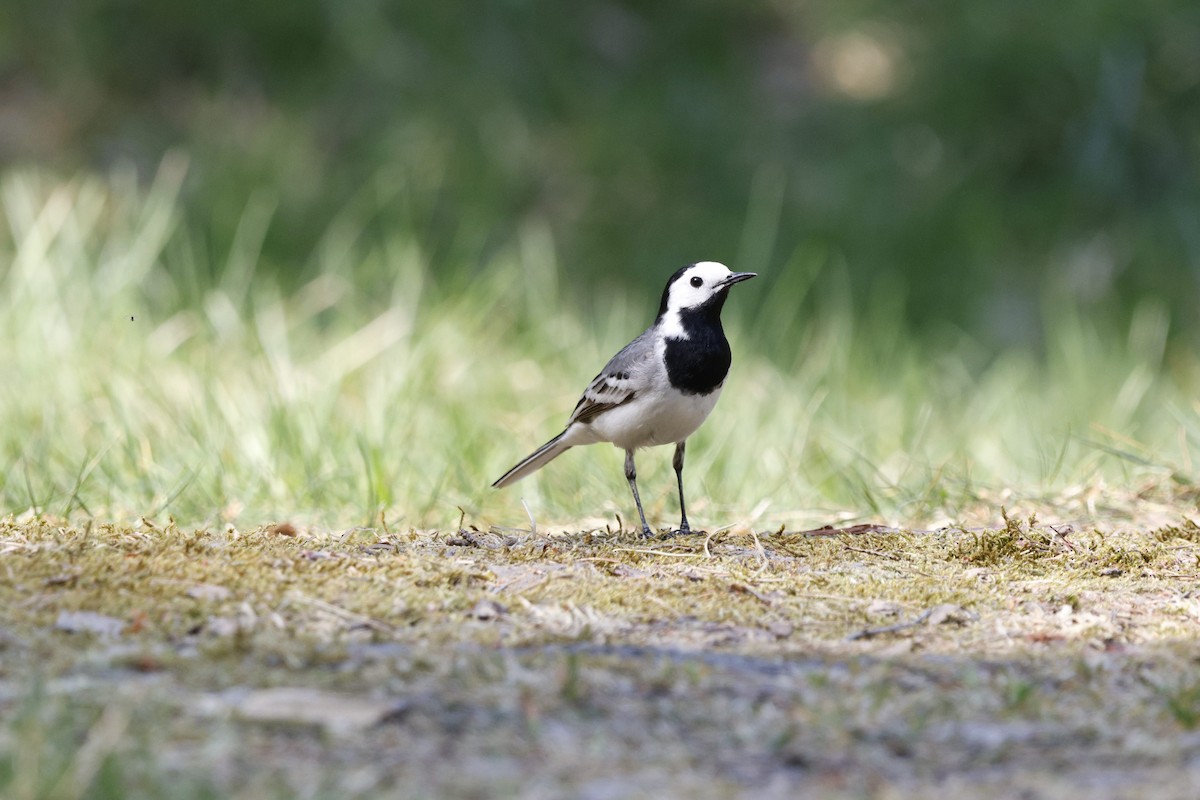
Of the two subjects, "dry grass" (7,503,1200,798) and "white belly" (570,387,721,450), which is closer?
"dry grass" (7,503,1200,798)

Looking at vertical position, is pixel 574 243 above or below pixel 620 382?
above

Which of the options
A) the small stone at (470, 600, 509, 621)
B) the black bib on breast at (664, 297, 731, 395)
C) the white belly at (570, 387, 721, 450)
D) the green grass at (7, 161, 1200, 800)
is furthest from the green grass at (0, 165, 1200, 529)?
the small stone at (470, 600, 509, 621)

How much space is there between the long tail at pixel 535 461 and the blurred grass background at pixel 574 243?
188 mm

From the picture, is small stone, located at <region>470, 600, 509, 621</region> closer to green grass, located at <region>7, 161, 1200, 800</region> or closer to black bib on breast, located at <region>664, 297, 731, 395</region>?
green grass, located at <region>7, 161, 1200, 800</region>

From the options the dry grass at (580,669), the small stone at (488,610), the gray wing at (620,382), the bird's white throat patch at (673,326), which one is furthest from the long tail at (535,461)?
the small stone at (488,610)

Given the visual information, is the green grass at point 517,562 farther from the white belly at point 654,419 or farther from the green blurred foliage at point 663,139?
the green blurred foliage at point 663,139

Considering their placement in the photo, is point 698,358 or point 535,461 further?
point 535,461

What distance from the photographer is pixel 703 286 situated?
4.36 m

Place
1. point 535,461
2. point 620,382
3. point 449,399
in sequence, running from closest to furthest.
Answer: point 620,382, point 535,461, point 449,399

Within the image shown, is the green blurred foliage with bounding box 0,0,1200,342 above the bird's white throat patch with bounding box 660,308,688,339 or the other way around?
above

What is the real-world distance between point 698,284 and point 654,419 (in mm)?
454

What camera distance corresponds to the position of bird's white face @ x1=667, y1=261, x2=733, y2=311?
4.35 meters

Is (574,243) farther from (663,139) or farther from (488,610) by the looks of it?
(488,610)

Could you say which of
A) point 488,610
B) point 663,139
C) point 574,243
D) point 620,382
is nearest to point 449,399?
point 620,382
